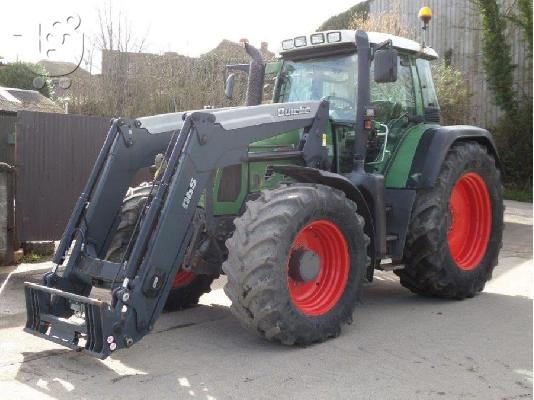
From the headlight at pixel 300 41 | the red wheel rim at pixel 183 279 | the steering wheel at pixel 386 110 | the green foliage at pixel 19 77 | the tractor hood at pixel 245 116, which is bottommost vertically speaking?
the red wheel rim at pixel 183 279

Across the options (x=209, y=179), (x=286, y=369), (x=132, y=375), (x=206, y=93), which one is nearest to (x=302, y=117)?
(x=209, y=179)

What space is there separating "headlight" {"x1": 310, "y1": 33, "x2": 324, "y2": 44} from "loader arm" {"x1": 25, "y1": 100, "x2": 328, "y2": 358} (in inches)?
32.0

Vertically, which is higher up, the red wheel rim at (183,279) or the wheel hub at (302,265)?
the wheel hub at (302,265)

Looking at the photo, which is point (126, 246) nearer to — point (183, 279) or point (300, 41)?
point (183, 279)

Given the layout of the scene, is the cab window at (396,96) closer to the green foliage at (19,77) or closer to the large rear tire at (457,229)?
the large rear tire at (457,229)

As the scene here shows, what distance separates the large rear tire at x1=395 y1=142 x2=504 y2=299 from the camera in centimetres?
577

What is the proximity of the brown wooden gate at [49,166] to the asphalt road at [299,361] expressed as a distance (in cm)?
217

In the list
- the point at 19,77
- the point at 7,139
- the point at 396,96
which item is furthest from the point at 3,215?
the point at 19,77

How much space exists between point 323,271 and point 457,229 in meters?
2.14

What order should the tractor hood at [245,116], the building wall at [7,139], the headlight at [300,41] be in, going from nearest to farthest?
the tractor hood at [245,116]
the headlight at [300,41]
the building wall at [7,139]

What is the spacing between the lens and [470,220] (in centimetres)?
668

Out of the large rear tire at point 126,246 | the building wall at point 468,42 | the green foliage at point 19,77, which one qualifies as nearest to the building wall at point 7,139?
the large rear tire at point 126,246

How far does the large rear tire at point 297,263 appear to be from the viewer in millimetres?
4281

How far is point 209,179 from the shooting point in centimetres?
459
